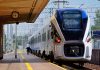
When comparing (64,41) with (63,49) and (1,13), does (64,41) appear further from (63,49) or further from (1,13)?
(1,13)

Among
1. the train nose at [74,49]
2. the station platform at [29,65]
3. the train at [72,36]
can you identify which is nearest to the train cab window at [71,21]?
the train at [72,36]

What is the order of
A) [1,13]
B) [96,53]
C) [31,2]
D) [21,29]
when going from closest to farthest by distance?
1. [31,2]
2. [96,53]
3. [1,13]
4. [21,29]

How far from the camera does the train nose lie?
2575 cm

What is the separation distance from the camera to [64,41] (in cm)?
2594

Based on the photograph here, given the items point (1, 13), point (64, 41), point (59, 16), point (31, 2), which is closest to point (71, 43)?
point (64, 41)

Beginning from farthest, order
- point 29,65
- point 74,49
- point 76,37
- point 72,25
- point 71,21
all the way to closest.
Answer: point 29,65, point 71,21, point 72,25, point 76,37, point 74,49

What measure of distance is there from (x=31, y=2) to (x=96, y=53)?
8.86m

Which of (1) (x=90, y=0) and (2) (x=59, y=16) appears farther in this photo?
(1) (x=90, y=0)

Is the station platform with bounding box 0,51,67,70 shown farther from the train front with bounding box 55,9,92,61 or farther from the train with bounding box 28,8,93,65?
the train front with bounding box 55,9,92,61

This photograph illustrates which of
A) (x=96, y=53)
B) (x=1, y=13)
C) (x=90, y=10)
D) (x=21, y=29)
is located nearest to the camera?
(x=96, y=53)

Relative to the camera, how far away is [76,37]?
85.5 feet

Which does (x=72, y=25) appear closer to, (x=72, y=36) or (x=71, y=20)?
(x=71, y=20)

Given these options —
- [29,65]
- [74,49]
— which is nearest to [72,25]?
[74,49]

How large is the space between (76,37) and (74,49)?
845 mm
